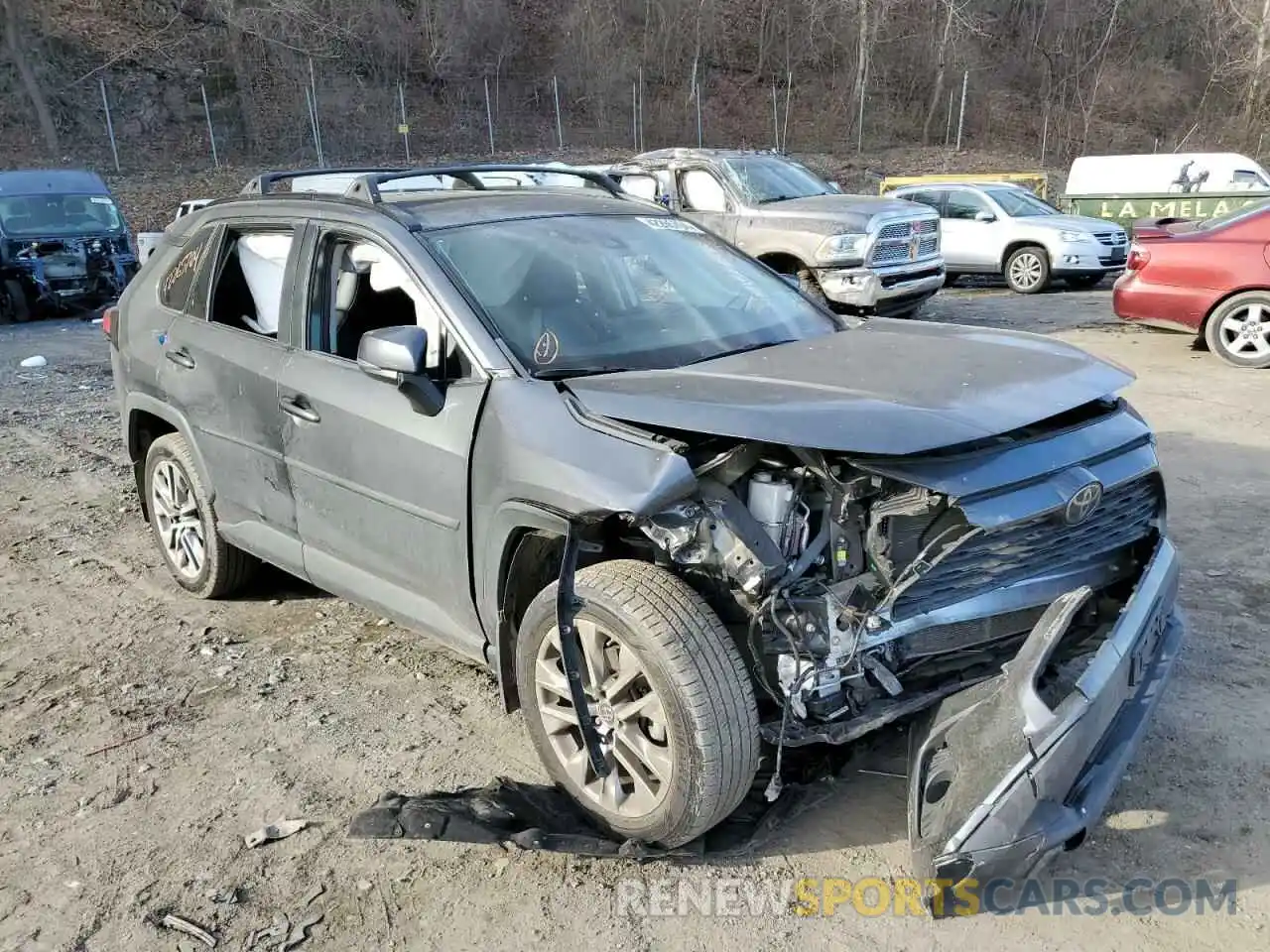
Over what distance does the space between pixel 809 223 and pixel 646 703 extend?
873 centimetres

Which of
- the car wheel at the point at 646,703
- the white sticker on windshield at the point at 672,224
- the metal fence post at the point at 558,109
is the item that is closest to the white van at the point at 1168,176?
the white sticker on windshield at the point at 672,224

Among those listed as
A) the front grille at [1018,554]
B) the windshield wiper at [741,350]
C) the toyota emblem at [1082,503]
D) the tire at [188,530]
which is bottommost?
the tire at [188,530]

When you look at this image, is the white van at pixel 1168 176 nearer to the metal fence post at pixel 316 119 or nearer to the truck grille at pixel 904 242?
the truck grille at pixel 904 242

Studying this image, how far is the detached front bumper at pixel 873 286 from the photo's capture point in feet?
33.8

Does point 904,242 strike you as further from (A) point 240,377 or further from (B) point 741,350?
(A) point 240,377

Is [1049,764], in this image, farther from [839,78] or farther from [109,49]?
[839,78]

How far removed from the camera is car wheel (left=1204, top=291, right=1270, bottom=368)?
8.89m

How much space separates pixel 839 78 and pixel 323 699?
37.9 meters

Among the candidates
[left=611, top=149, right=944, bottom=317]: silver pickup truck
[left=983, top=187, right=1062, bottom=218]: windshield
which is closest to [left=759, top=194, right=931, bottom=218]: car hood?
[left=611, top=149, right=944, bottom=317]: silver pickup truck

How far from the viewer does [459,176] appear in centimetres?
440

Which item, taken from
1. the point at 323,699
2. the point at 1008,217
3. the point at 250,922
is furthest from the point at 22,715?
the point at 1008,217

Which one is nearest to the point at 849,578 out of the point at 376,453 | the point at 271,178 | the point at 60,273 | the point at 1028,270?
the point at 376,453

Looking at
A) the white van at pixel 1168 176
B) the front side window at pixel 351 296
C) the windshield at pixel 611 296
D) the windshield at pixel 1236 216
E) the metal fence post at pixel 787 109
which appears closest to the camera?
the windshield at pixel 611 296

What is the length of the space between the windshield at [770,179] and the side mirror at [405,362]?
8696 millimetres
